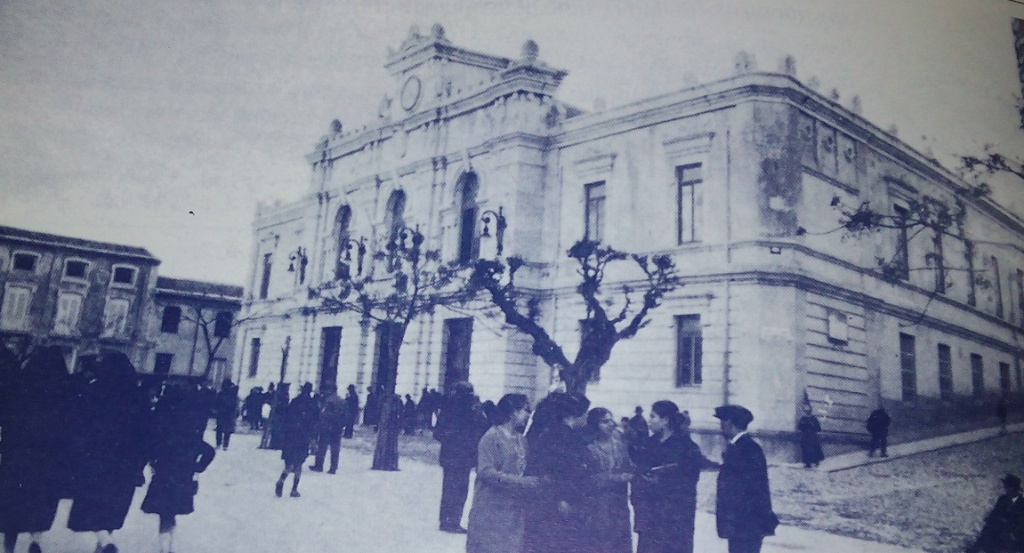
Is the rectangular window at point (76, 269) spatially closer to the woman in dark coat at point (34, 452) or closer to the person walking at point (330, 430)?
the woman in dark coat at point (34, 452)

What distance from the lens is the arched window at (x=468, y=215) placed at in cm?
782

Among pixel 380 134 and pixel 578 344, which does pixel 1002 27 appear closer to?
pixel 578 344

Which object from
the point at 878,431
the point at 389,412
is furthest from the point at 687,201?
the point at 389,412

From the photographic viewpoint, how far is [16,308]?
4.50 meters

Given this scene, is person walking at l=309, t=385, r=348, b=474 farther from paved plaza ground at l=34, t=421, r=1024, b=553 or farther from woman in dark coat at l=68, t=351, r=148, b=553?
woman in dark coat at l=68, t=351, r=148, b=553

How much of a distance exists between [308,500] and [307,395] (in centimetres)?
142

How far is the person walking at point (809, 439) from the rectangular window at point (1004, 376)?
6.94 feet

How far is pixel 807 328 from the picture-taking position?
5.08m

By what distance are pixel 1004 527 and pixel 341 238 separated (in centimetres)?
628

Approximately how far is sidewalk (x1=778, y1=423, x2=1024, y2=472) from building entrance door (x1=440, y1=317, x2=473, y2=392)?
152 inches

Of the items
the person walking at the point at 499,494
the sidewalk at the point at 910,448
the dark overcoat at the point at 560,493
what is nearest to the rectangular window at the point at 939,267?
the sidewalk at the point at 910,448

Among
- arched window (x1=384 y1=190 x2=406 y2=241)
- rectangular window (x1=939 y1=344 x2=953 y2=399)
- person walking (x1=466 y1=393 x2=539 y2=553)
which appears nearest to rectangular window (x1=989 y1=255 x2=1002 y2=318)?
rectangular window (x1=939 y1=344 x2=953 y2=399)

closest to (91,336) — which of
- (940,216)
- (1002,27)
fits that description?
(940,216)

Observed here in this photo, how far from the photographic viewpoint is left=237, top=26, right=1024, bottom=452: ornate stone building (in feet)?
17.0
